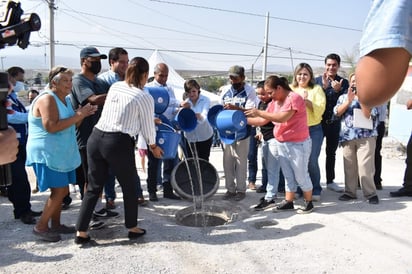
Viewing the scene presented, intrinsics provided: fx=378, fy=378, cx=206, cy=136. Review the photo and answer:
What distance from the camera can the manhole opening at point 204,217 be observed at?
4738mm

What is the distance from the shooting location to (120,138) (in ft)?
11.7

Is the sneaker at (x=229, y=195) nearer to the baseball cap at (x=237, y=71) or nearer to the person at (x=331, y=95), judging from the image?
the person at (x=331, y=95)

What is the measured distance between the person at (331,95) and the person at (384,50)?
4506 millimetres

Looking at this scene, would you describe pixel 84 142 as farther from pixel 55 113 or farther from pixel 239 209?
pixel 239 209

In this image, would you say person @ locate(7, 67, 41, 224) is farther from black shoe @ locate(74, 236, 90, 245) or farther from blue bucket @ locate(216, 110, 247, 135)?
blue bucket @ locate(216, 110, 247, 135)

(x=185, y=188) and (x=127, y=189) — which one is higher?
(x=127, y=189)

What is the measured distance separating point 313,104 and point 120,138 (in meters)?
2.69

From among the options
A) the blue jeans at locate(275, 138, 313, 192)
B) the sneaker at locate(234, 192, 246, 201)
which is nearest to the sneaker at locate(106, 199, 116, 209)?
the sneaker at locate(234, 192, 246, 201)

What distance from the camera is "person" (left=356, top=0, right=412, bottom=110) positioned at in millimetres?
967

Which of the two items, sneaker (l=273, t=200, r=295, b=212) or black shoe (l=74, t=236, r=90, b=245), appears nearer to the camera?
black shoe (l=74, t=236, r=90, b=245)

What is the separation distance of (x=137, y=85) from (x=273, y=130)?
2.10 meters

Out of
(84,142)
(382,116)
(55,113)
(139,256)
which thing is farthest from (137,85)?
(382,116)

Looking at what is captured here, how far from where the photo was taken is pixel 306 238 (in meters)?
3.85

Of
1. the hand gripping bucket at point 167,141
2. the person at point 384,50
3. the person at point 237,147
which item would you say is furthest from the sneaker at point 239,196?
the person at point 384,50
